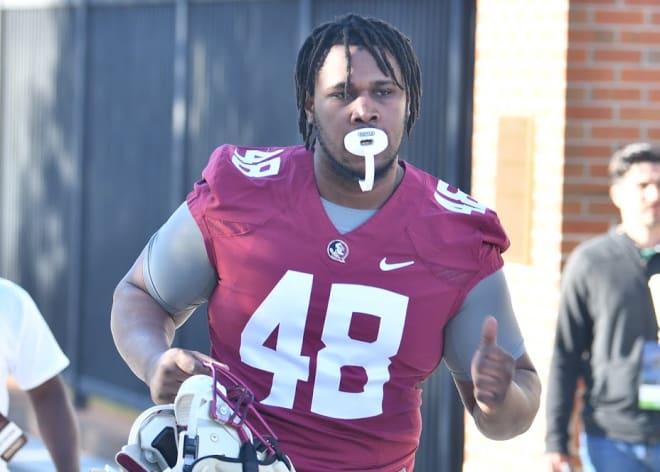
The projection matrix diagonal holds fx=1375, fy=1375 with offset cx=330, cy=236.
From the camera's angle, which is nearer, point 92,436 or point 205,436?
point 205,436

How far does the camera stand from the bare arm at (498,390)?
9.82ft

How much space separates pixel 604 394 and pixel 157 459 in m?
2.57

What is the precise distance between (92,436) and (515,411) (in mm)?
6586

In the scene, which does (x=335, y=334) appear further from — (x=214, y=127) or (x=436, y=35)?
(x=214, y=127)

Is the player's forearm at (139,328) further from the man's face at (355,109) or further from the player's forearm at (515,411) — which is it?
the player's forearm at (515,411)

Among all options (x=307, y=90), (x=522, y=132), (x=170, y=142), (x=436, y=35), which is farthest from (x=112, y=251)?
(x=307, y=90)

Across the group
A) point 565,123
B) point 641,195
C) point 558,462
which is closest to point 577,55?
point 565,123

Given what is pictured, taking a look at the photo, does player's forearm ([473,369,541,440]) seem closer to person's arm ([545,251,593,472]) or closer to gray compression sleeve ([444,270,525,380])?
gray compression sleeve ([444,270,525,380])

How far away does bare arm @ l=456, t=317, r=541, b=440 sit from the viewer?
2.99 metres

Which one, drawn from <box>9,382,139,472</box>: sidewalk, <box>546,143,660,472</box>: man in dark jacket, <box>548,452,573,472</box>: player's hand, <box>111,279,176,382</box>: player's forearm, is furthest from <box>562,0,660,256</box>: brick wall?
<box>9,382,139,472</box>: sidewalk

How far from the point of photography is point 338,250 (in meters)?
3.25

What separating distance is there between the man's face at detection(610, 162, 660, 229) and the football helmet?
8.30 feet

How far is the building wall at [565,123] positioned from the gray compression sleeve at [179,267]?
3.00 metres

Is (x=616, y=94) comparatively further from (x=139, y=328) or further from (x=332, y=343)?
(x=139, y=328)
